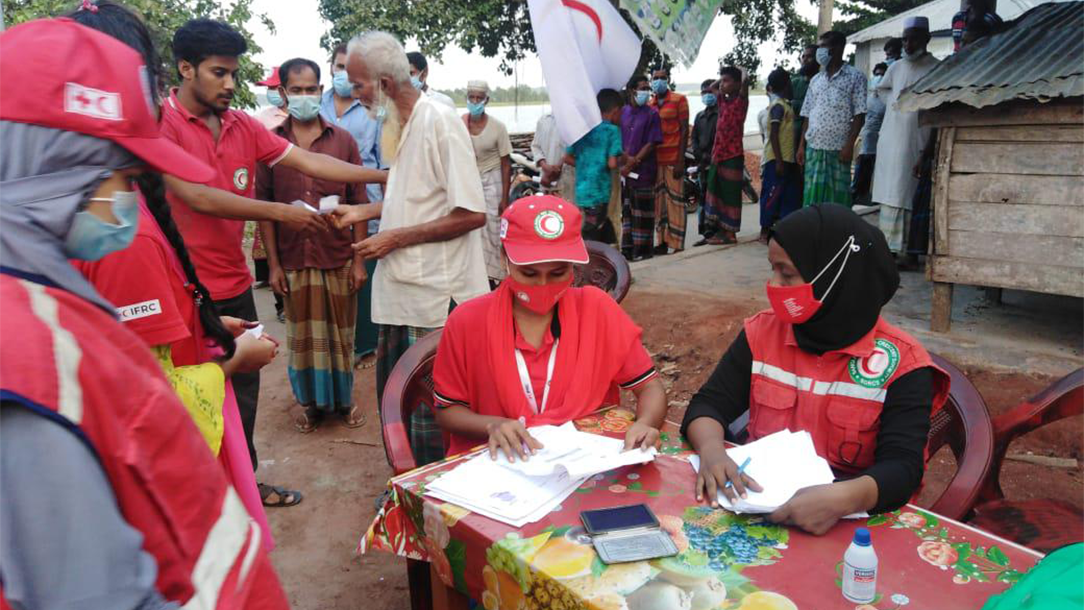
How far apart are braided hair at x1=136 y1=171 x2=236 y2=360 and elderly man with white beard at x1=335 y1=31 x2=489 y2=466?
111cm

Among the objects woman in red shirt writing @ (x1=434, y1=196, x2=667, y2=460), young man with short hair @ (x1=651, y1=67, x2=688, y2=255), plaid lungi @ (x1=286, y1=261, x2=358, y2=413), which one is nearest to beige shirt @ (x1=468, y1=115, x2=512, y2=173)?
plaid lungi @ (x1=286, y1=261, x2=358, y2=413)

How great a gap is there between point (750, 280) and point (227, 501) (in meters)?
5.62

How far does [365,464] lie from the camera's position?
416cm

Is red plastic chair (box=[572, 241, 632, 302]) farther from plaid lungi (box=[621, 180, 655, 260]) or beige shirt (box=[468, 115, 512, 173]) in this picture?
plaid lungi (box=[621, 180, 655, 260])

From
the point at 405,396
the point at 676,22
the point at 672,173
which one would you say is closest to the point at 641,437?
the point at 405,396

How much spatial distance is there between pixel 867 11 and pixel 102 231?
2466 cm

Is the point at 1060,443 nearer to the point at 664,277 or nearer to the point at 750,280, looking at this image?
the point at 750,280

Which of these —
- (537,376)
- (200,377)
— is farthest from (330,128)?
(200,377)

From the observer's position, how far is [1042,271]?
4.39 m

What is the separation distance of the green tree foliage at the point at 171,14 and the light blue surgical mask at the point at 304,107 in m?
3.76

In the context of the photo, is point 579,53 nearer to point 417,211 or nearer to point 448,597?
point 417,211

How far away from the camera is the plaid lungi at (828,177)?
7129mm

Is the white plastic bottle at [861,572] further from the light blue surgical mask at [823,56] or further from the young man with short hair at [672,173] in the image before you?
the young man with short hair at [672,173]

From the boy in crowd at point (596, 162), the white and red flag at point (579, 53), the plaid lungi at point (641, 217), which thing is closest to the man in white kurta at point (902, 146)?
the boy in crowd at point (596, 162)
